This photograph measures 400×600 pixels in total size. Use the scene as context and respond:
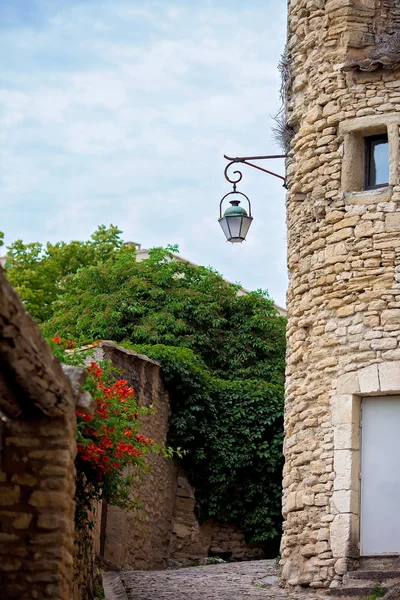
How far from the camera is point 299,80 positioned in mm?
13266

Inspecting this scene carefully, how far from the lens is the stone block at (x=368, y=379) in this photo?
1189 cm

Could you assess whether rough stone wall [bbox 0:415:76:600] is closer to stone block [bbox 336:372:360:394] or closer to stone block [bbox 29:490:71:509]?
stone block [bbox 29:490:71:509]

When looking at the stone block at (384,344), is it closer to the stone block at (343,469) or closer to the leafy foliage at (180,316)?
the stone block at (343,469)

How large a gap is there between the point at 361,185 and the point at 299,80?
1519 millimetres

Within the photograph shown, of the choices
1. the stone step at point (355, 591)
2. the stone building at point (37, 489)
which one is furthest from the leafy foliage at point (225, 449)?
the stone building at point (37, 489)

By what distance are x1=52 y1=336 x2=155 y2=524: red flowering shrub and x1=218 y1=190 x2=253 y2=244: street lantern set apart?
137 inches

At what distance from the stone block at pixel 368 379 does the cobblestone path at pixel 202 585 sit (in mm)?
2032

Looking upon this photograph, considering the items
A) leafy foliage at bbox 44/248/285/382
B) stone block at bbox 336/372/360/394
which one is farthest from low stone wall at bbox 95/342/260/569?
stone block at bbox 336/372/360/394

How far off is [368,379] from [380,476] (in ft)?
3.12

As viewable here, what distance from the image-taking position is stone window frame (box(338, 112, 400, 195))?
1238cm

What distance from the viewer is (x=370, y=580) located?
37.0 ft

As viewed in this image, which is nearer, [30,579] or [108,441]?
[30,579]

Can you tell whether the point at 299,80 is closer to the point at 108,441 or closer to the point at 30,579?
the point at 108,441

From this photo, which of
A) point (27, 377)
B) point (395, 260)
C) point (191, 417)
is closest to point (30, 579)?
point (27, 377)
